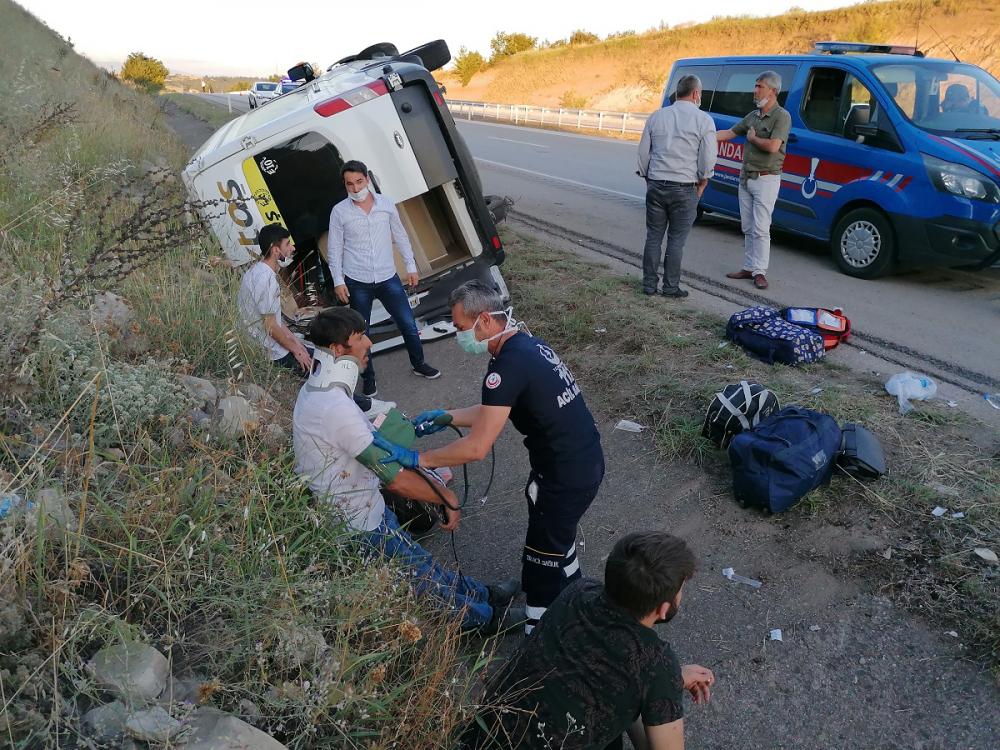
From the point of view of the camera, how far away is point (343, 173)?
5.42 m

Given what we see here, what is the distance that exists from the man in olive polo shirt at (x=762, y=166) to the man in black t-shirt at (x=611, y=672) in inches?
232

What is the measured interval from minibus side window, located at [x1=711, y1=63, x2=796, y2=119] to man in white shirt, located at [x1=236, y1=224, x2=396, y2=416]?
6.72 metres

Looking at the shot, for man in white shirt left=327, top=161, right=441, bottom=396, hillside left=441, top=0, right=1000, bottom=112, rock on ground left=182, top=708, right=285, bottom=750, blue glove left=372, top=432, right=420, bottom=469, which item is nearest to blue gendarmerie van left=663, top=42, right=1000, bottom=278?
man in white shirt left=327, top=161, right=441, bottom=396

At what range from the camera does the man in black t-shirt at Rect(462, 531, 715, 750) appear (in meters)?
2.13

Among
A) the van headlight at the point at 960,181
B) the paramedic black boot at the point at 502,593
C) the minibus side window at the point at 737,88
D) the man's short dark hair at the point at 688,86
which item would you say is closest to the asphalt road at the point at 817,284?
the van headlight at the point at 960,181

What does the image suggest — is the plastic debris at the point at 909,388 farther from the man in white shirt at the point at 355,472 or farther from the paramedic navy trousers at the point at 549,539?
the man in white shirt at the point at 355,472

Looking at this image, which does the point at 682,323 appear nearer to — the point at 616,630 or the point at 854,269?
the point at 854,269

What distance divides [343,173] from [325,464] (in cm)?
310

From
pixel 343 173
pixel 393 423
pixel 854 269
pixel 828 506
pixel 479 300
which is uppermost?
pixel 343 173

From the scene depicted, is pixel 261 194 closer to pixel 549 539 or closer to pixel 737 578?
pixel 549 539

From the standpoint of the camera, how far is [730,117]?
369 inches

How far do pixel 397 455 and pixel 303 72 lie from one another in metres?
8.56

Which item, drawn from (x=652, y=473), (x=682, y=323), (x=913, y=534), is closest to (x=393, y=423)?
(x=652, y=473)

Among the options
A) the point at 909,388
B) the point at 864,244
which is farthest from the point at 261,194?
the point at 864,244
